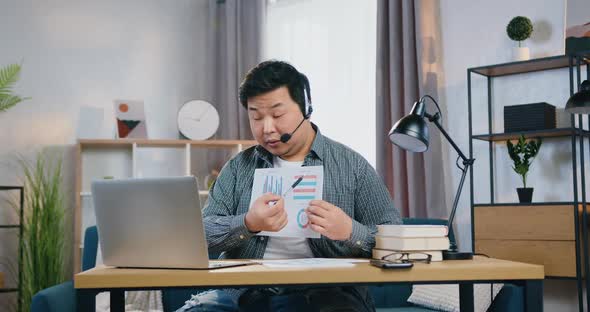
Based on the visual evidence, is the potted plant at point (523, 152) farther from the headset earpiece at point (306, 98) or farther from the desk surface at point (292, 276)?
the desk surface at point (292, 276)

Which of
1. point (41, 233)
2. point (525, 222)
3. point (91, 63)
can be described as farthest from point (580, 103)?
point (91, 63)

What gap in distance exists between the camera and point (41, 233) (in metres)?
4.22

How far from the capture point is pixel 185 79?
16.4ft

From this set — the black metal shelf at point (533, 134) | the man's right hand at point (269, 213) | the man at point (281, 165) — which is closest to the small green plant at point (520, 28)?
the black metal shelf at point (533, 134)

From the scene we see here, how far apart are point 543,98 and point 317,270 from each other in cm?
228

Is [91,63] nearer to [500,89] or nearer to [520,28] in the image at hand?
[500,89]

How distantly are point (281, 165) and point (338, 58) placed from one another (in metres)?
2.25

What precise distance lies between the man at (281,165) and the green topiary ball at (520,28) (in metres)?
1.54

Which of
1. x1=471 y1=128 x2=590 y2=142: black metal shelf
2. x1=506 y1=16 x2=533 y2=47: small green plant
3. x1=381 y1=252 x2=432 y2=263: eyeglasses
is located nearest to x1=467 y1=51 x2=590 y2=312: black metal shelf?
x1=471 y1=128 x2=590 y2=142: black metal shelf

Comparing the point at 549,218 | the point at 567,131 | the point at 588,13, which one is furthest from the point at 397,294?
the point at 588,13

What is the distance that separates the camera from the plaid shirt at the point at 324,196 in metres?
1.95

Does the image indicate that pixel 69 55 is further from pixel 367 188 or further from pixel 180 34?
pixel 367 188

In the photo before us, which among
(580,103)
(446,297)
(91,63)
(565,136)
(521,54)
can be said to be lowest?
(446,297)

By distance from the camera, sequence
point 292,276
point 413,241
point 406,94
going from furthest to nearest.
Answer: point 406,94
point 413,241
point 292,276
